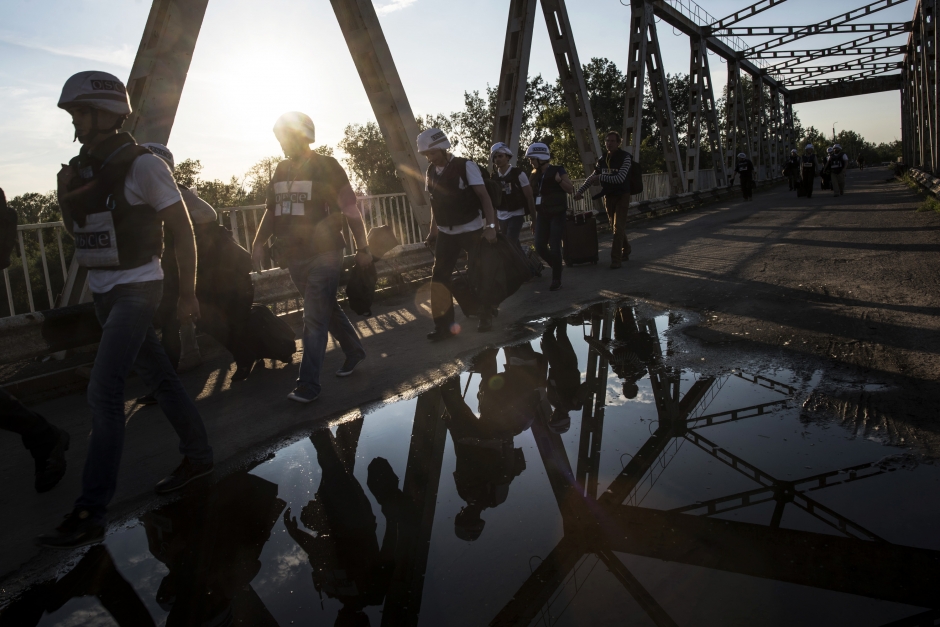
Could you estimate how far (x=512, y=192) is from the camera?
8.72m

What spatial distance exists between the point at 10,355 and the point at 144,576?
371 centimetres

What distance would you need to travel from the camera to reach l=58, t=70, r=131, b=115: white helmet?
310 centimetres

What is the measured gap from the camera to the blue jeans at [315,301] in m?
4.79

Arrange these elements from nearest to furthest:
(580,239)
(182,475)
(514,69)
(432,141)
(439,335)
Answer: (182,475) < (432,141) < (439,335) < (580,239) < (514,69)

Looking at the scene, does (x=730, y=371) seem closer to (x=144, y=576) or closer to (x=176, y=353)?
(x=144, y=576)

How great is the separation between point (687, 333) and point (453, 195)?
8.01ft

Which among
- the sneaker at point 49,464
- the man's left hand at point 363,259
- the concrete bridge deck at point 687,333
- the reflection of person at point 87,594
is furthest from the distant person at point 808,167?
the reflection of person at point 87,594

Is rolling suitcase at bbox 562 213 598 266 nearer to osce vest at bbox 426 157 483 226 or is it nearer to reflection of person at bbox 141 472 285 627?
osce vest at bbox 426 157 483 226

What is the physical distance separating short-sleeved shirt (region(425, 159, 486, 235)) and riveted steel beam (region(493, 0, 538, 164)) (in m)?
6.14

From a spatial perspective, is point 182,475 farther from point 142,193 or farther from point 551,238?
point 551,238

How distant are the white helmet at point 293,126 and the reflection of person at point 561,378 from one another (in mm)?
2422

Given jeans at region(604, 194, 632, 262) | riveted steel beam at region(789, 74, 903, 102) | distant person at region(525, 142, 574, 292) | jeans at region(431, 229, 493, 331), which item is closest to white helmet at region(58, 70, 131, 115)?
→ jeans at region(431, 229, 493, 331)

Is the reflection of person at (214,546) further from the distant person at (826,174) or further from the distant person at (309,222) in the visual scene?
the distant person at (826,174)

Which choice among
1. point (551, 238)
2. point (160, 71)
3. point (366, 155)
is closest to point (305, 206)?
point (160, 71)
